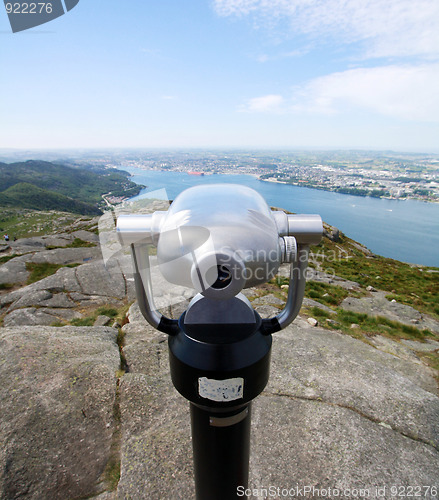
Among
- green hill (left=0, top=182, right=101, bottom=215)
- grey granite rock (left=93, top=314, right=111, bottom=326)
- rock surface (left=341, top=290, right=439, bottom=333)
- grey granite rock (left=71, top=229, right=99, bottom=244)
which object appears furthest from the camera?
green hill (left=0, top=182, right=101, bottom=215)

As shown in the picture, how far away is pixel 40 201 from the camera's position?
9225 centimetres

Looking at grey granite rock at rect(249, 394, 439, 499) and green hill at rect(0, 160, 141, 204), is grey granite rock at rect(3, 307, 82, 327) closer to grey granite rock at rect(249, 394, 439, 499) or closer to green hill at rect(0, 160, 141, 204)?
grey granite rock at rect(249, 394, 439, 499)

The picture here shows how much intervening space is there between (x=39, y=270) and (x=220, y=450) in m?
11.9

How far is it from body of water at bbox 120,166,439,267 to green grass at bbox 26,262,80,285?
1178 inches

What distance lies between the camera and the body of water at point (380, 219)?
4875 centimetres

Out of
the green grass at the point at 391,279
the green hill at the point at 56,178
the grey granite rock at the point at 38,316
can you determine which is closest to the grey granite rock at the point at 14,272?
the grey granite rock at the point at 38,316

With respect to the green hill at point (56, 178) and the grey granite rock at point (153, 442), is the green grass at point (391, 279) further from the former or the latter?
Answer: the green hill at point (56, 178)

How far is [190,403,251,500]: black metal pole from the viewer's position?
1.47 metres

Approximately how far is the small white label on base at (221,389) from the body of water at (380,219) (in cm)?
3690

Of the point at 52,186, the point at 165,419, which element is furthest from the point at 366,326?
the point at 52,186

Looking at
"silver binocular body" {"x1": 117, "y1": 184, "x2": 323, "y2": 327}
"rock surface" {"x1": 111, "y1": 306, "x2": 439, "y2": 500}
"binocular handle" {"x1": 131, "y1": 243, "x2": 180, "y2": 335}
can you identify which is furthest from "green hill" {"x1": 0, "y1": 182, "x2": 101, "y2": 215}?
"silver binocular body" {"x1": 117, "y1": 184, "x2": 323, "y2": 327}

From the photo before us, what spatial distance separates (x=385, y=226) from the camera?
64.5 m

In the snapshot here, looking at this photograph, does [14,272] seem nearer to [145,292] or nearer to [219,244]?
[145,292]

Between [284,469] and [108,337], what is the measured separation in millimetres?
3029
